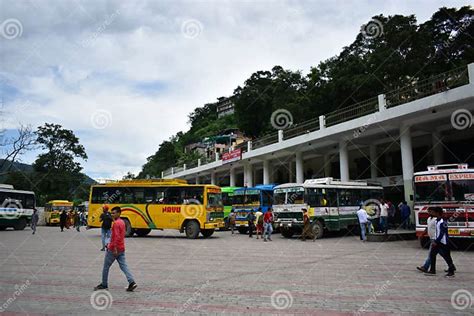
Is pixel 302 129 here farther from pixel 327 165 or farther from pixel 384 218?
pixel 384 218

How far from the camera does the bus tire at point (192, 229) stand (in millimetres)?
19531

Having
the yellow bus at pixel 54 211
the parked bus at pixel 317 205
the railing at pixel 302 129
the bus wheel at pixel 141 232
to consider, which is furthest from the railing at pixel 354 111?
the yellow bus at pixel 54 211

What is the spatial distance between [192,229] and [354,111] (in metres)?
12.5

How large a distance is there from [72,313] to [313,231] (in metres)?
14.4

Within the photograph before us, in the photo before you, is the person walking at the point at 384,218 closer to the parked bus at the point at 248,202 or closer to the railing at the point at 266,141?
the parked bus at the point at 248,202

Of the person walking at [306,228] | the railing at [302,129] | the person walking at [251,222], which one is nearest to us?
the person walking at [306,228]

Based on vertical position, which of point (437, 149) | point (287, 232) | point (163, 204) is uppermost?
point (437, 149)

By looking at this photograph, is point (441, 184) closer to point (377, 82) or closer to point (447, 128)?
point (447, 128)

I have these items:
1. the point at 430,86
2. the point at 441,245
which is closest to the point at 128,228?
the point at 441,245

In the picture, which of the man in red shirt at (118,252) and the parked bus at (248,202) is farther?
the parked bus at (248,202)

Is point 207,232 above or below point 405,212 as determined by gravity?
below

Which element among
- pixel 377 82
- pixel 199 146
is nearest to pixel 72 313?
pixel 377 82

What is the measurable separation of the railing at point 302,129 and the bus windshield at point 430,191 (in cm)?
1376

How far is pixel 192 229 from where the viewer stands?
64.2 ft
